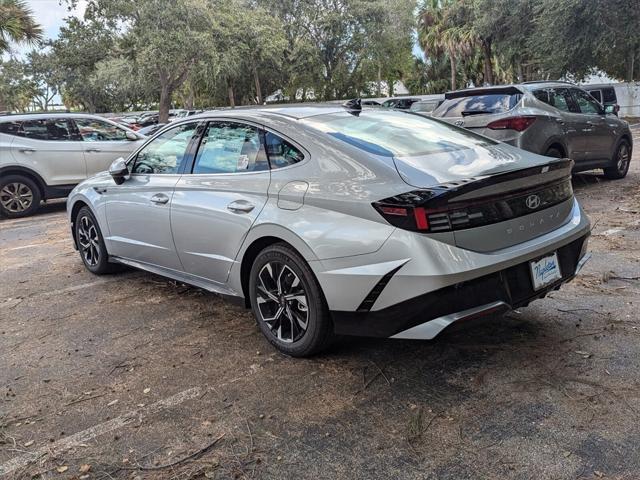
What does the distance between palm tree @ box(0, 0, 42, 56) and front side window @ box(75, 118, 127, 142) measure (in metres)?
8.61

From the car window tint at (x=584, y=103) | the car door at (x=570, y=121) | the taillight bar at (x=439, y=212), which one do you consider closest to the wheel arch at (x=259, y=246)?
the taillight bar at (x=439, y=212)

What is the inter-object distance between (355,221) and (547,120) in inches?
238

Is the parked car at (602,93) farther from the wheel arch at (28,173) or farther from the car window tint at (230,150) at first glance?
the car window tint at (230,150)

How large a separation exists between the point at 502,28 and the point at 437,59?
20.0 metres

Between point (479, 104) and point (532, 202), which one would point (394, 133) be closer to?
point (532, 202)

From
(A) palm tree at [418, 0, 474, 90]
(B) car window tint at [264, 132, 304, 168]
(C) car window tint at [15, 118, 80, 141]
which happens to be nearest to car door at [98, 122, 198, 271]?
(B) car window tint at [264, 132, 304, 168]

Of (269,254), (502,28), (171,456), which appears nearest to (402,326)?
(269,254)

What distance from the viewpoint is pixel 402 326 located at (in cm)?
319

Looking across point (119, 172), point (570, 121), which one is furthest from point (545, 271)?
point (570, 121)

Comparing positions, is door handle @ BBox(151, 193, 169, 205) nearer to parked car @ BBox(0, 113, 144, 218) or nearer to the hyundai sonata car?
the hyundai sonata car

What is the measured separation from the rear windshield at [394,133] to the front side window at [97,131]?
7.87 meters

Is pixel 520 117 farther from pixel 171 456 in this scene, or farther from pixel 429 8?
pixel 429 8

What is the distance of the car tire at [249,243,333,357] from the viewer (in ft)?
11.5

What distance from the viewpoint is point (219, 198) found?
411cm
